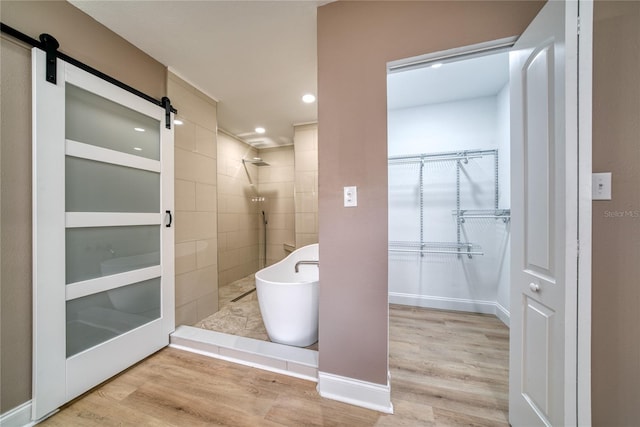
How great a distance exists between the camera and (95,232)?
1453 millimetres

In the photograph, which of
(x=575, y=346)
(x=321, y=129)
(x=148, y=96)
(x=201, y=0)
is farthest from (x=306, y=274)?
(x=201, y=0)

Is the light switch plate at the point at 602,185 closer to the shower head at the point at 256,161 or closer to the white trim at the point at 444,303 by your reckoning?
the white trim at the point at 444,303

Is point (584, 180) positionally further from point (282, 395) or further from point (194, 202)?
point (194, 202)

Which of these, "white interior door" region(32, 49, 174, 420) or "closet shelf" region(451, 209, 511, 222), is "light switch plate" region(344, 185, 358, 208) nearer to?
"white interior door" region(32, 49, 174, 420)

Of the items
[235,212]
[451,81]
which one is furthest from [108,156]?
[451,81]

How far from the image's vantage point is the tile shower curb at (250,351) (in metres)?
1.50

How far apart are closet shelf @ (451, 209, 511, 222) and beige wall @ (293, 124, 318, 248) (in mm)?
1714

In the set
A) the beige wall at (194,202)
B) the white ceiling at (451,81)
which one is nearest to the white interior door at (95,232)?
the beige wall at (194,202)

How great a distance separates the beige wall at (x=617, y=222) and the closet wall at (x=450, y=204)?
1357mm

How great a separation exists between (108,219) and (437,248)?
119 inches

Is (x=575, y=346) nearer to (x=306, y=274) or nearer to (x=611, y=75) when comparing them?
(x=611, y=75)

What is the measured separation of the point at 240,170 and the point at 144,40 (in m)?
2.13

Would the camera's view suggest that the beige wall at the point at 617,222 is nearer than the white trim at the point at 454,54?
Yes

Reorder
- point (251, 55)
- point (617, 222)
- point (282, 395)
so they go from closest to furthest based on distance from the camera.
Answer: point (617, 222) → point (282, 395) → point (251, 55)
